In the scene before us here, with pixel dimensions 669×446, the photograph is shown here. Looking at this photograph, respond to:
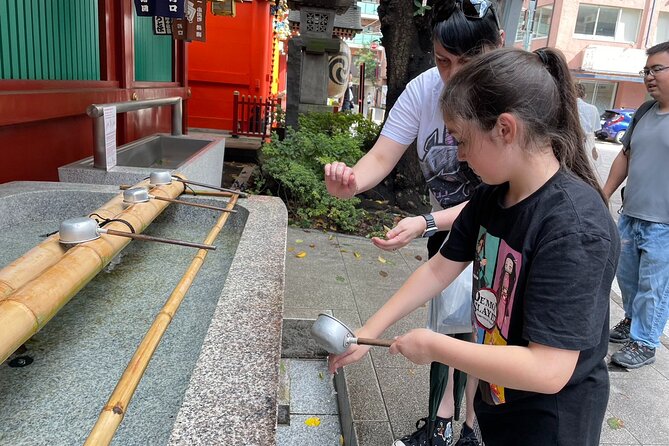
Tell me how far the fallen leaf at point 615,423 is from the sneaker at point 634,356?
2.13ft

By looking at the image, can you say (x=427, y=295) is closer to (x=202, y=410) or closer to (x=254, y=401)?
(x=254, y=401)

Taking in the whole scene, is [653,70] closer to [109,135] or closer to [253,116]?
[109,135]

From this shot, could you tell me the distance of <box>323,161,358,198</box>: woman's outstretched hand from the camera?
189 centimetres

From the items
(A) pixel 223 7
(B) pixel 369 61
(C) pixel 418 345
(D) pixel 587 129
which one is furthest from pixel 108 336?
(B) pixel 369 61

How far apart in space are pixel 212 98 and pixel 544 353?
12.0 m

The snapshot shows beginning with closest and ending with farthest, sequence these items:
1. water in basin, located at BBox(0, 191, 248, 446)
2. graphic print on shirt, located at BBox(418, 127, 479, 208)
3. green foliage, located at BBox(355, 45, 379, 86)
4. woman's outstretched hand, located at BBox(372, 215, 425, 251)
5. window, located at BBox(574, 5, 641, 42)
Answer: water in basin, located at BBox(0, 191, 248, 446), woman's outstretched hand, located at BBox(372, 215, 425, 251), graphic print on shirt, located at BBox(418, 127, 479, 208), window, located at BBox(574, 5, 641, 42), green foliage, located at BBox(355, 45, 379, 86)

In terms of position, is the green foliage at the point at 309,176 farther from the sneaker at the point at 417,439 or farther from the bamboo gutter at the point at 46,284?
the bamboo gutter at the point at 46,284

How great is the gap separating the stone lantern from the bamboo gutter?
6009 millimetres

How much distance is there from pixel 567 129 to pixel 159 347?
141 cm

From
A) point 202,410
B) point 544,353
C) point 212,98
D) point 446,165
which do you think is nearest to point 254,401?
point 202,410

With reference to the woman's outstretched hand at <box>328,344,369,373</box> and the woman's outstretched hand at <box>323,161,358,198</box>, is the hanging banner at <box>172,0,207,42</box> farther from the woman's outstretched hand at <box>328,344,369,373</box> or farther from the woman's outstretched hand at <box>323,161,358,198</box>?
the woman's outstretched hand at <box>328,344,369,373</box>

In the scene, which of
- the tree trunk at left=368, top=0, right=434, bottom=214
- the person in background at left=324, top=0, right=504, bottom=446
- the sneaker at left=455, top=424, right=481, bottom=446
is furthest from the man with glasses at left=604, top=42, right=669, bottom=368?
the tree trunk at left=368, top=0, right=434, bottom=214

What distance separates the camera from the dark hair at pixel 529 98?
1.15 meters

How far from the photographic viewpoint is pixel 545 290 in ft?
3.60
